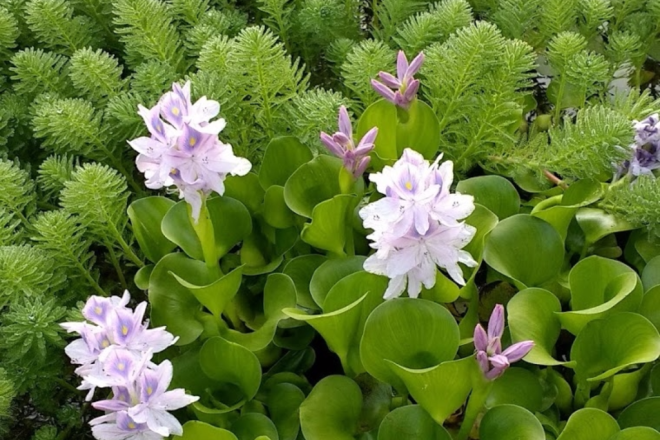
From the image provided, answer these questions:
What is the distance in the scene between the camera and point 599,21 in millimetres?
731

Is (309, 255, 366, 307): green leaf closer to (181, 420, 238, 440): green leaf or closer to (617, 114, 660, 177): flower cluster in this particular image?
(181, 420, 238, 440): green leaf

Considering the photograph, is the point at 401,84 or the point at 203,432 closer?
the point at 203,432

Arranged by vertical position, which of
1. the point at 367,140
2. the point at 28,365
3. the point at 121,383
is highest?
the point at 367,140

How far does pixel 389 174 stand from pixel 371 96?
24cm

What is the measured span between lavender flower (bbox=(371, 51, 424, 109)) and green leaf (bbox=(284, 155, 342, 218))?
0.07 m

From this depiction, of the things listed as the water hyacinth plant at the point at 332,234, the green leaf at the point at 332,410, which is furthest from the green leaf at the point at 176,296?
the green leaf at the point at 332,410

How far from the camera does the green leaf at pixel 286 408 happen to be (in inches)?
20.0

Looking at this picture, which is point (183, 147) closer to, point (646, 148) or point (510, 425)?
point (510, 425)

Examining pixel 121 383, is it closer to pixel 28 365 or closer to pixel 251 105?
pixel 28 365

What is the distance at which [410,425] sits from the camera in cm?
47

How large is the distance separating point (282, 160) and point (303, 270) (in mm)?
95

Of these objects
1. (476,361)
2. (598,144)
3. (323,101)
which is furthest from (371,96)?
(476,361)

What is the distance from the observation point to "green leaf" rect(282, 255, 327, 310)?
22.0 inches

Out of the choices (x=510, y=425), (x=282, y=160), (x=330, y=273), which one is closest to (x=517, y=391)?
(x=510, y=425)
